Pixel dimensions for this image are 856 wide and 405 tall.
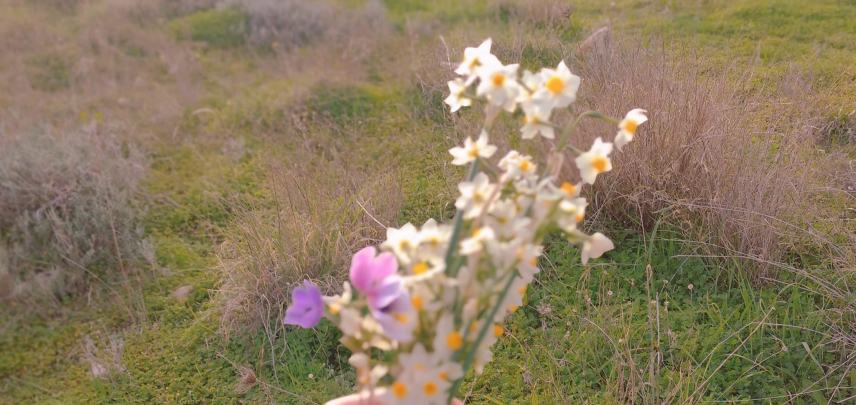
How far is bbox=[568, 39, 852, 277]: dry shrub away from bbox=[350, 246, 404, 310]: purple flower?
1.57m

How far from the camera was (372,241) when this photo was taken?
8.87 feet

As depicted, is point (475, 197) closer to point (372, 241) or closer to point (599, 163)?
point (599, 163)

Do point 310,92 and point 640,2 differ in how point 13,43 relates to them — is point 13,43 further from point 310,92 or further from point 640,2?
point 640,2

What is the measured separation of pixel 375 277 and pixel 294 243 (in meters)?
1.67

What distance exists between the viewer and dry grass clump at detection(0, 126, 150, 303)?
10.4 feet

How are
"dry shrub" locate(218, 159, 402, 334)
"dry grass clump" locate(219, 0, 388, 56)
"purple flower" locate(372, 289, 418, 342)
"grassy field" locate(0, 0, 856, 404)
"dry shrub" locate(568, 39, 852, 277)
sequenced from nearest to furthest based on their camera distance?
"purple flower" locate(372, 289, 418, 342)
"grassy field" locate(0, 0, 856, 404)
"dry shrub" locate(568, 39, 852, 277)
"dry shrub" locate(218, 159, 402, 334)
"dry grass clump" locate(219, 0, 388, 56)

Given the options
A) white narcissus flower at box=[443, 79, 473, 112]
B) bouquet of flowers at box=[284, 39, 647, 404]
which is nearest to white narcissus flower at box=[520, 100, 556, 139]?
bouquet of flowers at box=[284, 39, 647, 404]

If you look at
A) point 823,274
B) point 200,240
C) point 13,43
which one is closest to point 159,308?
point 200,240

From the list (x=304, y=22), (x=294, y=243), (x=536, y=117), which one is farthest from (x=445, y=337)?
(x=304, y=22)

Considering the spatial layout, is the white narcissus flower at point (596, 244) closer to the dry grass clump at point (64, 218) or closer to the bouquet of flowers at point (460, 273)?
the bouquet of flowers at point (460, 273)

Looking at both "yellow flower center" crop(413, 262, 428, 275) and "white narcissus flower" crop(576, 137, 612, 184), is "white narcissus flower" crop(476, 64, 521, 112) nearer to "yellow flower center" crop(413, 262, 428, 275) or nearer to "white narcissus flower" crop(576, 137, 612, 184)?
"white narcissus flower" crop(576, 137, 612, 184)

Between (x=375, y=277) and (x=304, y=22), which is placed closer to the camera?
(x=375, y=277)

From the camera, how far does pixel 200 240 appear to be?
134 inches

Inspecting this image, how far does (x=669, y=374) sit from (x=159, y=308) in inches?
84.2
